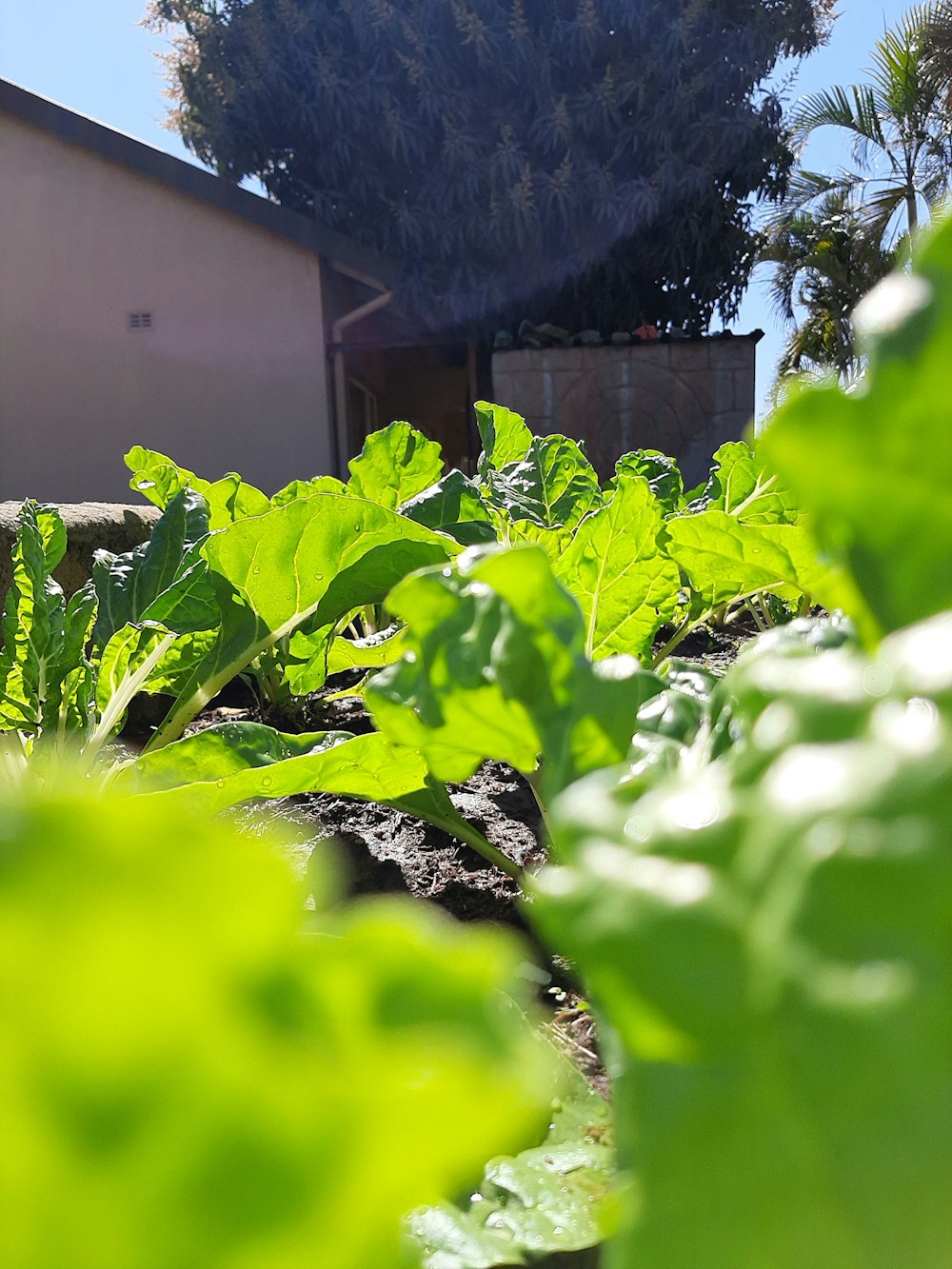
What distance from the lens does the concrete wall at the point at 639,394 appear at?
10172 millimetres

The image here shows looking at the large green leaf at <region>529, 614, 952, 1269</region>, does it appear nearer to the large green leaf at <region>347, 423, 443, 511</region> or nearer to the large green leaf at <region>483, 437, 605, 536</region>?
the large green leaf at <region>483, 437, 605, 536</region>

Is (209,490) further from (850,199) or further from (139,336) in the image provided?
(850,199)

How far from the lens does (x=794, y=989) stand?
0.61ft

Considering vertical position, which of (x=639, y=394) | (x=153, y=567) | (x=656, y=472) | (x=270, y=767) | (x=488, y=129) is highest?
(x=488, y=129)

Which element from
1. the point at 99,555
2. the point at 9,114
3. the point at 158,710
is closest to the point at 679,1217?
the point at 99,555

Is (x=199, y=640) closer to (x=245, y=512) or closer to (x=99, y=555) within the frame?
(x=99, y=555)

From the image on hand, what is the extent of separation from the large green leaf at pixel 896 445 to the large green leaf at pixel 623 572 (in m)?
0.60

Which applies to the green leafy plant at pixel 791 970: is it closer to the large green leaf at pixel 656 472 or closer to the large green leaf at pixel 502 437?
the large green leaf at pixel 656 472

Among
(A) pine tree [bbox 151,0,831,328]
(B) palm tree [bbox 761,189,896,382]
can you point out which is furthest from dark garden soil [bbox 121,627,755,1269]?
(B) palm tree [bbox 761,189,896,382]

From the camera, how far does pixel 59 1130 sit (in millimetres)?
144

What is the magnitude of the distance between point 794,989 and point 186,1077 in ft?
0.37

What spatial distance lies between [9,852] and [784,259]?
66.3 ft

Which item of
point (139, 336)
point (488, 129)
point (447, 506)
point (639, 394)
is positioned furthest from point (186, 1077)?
point (488, 129)

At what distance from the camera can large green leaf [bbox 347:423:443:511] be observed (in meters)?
1.87
